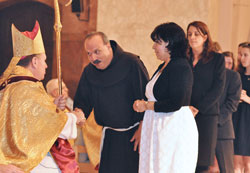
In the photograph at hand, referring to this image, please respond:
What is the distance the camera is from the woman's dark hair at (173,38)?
3.93 metres

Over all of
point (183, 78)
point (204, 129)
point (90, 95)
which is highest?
point (183, 78)

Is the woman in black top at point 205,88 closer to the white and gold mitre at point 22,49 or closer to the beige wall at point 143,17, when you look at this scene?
the white and gold mitre at point 22,49

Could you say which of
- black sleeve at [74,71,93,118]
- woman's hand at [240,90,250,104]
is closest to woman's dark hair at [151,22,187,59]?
black sleeve at [74,71,93,118]

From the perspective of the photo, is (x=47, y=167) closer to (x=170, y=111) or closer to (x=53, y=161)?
(x=53, y=161)

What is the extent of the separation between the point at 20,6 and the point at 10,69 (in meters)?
5.44

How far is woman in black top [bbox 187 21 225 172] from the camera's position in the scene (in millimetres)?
4570

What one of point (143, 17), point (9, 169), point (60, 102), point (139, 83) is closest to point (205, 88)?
point (139, 83)

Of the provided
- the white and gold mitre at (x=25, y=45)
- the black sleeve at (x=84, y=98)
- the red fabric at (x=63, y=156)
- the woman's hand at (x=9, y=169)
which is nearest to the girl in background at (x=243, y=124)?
the black sleeve at (x=84, y=98)

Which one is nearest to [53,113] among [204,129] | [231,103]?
[204,129]

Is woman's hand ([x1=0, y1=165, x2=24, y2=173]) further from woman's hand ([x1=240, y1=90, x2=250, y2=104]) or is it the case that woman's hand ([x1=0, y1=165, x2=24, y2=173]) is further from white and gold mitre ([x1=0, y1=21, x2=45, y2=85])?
woman's hand ([x1=240, y1=90, x2=250, y2=104])

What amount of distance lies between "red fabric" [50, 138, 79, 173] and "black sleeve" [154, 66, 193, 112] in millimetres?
870

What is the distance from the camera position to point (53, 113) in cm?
363

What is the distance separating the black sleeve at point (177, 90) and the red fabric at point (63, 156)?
87 centimetres

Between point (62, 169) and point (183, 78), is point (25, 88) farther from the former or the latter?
point (183, 78)
